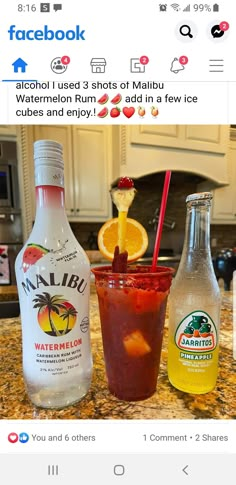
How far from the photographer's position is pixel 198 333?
26 centimetres

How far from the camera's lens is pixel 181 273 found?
308mm

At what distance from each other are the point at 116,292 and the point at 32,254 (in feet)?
0.30

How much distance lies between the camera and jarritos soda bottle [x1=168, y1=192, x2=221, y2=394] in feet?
0.85

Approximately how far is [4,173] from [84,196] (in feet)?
1.84

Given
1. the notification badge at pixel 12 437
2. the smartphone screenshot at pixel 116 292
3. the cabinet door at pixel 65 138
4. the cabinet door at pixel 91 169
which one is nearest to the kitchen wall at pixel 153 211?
the cabinet door at pixel 91 169

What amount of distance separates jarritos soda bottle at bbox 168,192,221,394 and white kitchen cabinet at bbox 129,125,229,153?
1.38m

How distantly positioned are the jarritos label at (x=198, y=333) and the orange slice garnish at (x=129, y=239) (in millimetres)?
100
